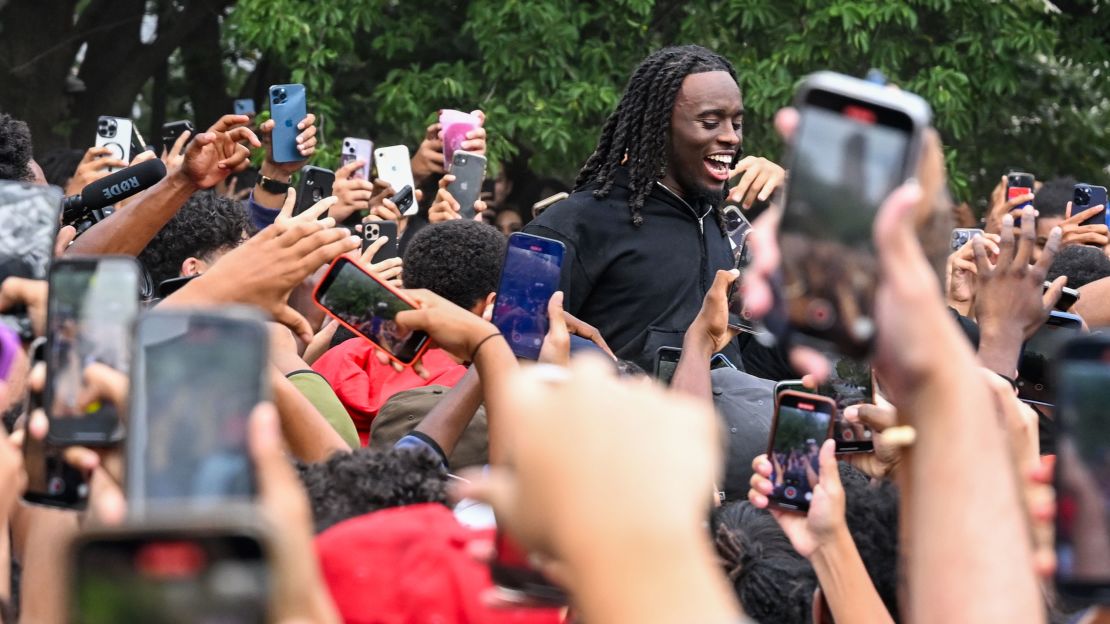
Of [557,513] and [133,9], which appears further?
[133,9]

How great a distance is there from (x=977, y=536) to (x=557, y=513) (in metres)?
0.53

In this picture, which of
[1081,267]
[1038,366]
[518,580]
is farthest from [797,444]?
[1081,267]

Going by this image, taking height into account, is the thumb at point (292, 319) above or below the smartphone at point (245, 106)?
above

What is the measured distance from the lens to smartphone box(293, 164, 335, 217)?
215 inches

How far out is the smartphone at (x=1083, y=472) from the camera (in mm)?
1777

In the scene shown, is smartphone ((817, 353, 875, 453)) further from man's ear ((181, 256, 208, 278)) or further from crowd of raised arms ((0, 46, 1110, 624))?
man's ear ((181, 256, 208, 278))

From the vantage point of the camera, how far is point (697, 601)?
140cm

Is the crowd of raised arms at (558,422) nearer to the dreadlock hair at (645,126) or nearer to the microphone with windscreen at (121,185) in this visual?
the microphone with windscreen at (121,185)

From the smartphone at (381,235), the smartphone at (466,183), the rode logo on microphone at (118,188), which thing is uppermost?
the rode logo on microphone at (118,188)

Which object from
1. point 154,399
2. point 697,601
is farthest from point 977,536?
point 154,399

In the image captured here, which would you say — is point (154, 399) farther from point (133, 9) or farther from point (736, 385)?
point (133, 9)

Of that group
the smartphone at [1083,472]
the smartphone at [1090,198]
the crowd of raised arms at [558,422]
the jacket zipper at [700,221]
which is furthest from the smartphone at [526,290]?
the smartphone at [1090,198]

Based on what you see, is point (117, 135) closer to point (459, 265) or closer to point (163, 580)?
point (459, 265)

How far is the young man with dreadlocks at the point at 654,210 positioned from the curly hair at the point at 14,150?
1502mm
